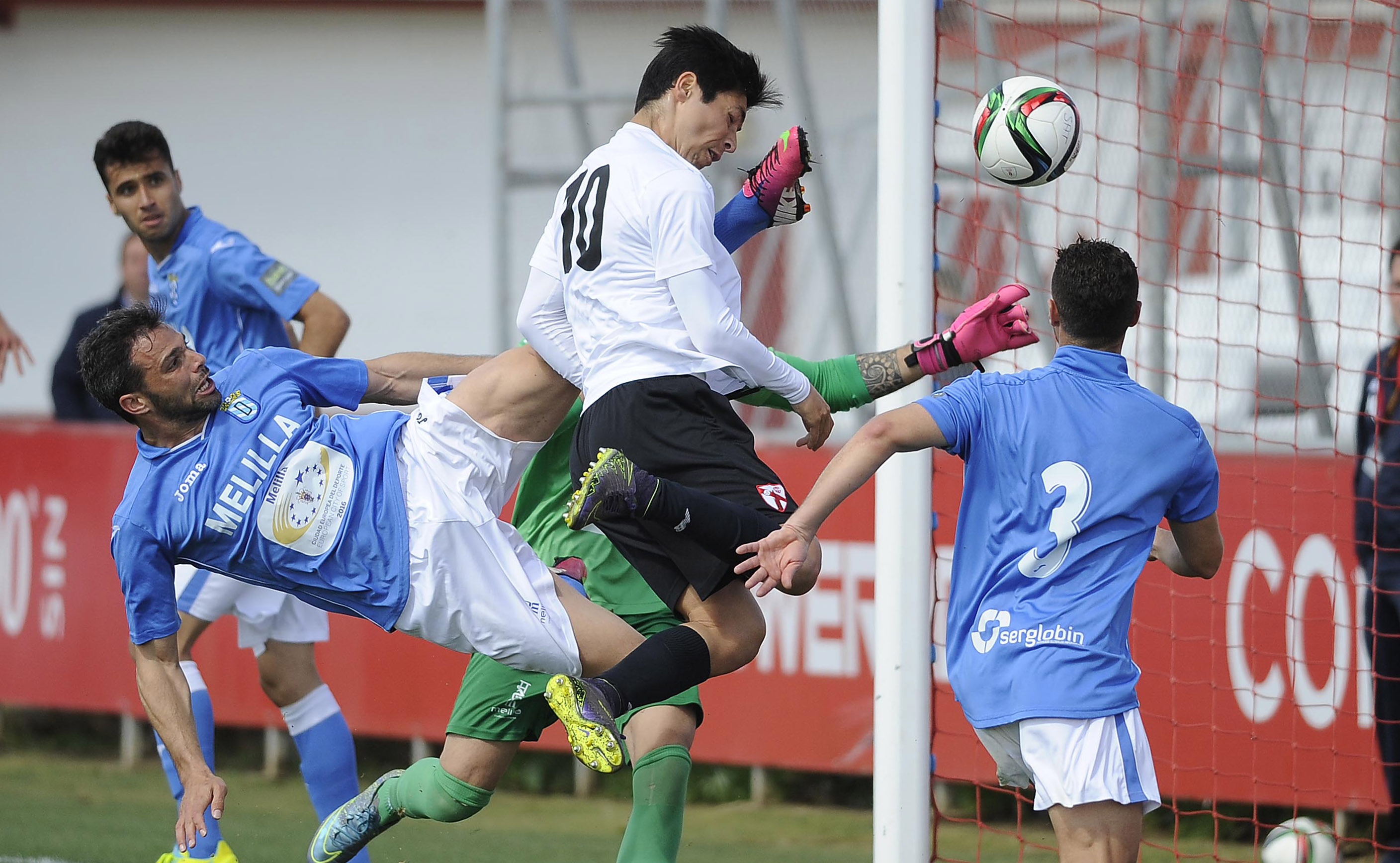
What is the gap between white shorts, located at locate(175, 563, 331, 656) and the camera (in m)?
4.89

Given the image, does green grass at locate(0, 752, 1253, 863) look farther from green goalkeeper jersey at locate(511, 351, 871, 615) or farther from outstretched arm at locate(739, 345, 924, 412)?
outstretched arm at locate(739, 345, 924, 412)

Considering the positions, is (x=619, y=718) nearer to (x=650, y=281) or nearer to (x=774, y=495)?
(x=774, y=495)

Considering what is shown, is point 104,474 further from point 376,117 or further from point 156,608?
point 376,117

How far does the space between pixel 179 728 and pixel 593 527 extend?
1236mm

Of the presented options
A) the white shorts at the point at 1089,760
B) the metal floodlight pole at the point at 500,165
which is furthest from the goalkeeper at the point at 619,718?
the metal floodlight pole at the point at 500,165

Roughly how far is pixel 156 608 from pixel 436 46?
9.11 meters

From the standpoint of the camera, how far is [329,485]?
3.87 metres

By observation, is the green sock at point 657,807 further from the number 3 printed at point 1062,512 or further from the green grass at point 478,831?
the green grass at point 478,831

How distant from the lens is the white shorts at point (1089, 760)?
3283 millimetres

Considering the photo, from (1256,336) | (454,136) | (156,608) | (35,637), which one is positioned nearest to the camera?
(156,608)

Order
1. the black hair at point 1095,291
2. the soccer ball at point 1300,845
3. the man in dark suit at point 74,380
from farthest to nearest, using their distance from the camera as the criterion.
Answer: the man in dark suit at point 74,380 → the soccer ball at point 1300,845 → the black hair at point 1095,291

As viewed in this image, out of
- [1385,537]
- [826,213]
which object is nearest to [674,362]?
[1385,537]

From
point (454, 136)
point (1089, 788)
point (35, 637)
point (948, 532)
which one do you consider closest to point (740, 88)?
point (1089, 788)

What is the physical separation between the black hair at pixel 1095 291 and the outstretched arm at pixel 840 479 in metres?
0.42
